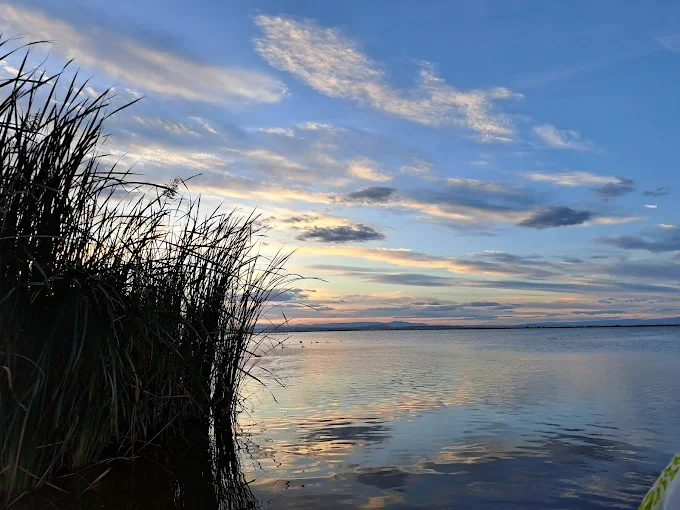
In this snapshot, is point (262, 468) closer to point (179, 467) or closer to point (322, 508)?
point (179, 467)

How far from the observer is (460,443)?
6539 mm

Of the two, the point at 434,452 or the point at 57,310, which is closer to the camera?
the point at 57,310

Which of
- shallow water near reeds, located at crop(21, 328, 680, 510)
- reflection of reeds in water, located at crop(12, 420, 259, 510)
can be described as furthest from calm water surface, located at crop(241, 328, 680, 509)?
reflection of reeds in water, located at crop(12, 420, 259, 510)

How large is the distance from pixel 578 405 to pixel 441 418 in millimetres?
2934

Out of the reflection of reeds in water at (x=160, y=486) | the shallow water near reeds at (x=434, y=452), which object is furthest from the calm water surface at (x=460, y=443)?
the reflection of reeds in water at (x=160, y=486)

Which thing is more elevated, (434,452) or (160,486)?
(160,486)

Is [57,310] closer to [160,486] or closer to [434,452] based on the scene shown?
[160,486]

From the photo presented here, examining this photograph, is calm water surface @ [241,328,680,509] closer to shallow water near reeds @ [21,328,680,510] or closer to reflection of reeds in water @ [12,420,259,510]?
shallow water near reeds @ [21,328,680,510]

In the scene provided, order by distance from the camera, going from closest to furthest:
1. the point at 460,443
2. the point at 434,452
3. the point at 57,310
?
the point at 57,310
the point at 434,452
the point at 460,443

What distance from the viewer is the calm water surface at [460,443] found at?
4.68 m

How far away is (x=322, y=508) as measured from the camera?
4297 mm

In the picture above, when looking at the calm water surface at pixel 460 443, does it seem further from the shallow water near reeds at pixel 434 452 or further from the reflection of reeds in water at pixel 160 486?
the reflection of reeds in water at pixel 160 486

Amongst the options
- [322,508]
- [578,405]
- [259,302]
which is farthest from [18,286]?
[578,405]

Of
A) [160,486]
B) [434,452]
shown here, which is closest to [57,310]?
[160,486]
